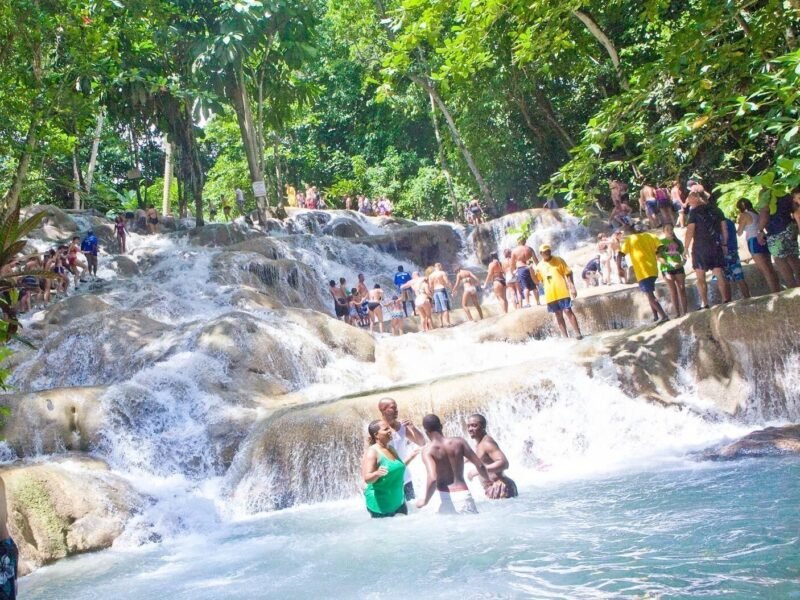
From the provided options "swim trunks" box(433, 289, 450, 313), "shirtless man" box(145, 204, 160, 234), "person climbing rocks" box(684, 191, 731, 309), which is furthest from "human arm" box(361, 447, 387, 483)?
"shirtless man" box(145, 204, 160, 234)

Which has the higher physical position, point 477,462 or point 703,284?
point 703,284

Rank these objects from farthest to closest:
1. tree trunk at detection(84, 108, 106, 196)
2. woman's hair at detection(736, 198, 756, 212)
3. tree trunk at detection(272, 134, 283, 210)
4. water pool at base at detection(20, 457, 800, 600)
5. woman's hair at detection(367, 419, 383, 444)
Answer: tree trunk at detection(272, 134, 283, 210)
tree trunk at detection(84, 108, 106, 196)
woman's hair at detection(736, 198, 756, 212)
woman's hair at detection(367, 419, 383, 444)
water pool at base at detection(20, 457, 800, 600)

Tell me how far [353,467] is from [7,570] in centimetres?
660

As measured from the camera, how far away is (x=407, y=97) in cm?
3388

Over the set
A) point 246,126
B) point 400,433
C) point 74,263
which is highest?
point 246,126

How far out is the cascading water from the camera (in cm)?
572

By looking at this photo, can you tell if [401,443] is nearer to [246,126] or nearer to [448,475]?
[448,475]

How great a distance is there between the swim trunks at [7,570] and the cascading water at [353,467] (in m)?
2.40

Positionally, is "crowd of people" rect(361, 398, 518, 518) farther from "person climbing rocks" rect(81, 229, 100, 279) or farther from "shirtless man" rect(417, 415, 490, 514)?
"person climbing rocks" rect(81, 229, 100, 279)

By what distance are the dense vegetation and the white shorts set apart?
3349mm

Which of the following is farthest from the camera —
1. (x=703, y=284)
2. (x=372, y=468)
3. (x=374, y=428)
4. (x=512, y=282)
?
(x=512, y=282)

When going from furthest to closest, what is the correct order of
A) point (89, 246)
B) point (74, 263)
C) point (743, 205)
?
1. point (89, 246)
2. point (74, 263)
3. point (743, 205)

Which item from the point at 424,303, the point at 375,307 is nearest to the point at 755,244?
the point at 424,303

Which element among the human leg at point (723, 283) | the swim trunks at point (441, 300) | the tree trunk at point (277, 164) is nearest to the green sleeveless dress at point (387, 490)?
the human leg at point (723, 283)
